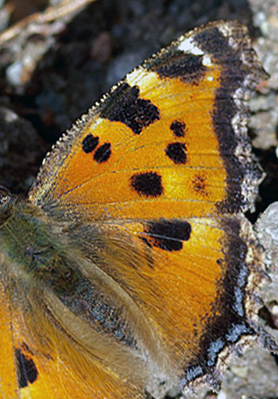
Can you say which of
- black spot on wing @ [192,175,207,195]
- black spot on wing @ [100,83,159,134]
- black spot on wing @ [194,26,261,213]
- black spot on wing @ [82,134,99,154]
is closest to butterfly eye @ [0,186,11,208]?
black spot on wing @ [82,134,99,154]

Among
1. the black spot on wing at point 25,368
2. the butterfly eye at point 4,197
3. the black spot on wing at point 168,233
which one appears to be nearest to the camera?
the black spot on wing at point 25,368

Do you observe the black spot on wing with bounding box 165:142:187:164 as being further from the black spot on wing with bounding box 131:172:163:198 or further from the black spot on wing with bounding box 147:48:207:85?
the black spot on wing with bounding box 147:48:207:85

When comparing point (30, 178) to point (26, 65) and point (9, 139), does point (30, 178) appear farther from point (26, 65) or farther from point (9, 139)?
point (26, 65)

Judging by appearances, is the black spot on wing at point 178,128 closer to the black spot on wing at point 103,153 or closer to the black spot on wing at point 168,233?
the black spot on wing at point 103,153

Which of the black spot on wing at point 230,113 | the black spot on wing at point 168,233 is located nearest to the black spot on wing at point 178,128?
the black spot on wing at point 230,113

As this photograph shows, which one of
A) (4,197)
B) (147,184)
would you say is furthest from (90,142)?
(4,197)

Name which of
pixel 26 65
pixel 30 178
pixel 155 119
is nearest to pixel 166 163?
pixel 155 119

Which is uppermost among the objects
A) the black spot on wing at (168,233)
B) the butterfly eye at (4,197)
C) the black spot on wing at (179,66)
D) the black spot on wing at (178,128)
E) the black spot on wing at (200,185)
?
the butterfly eye at (4,197)
